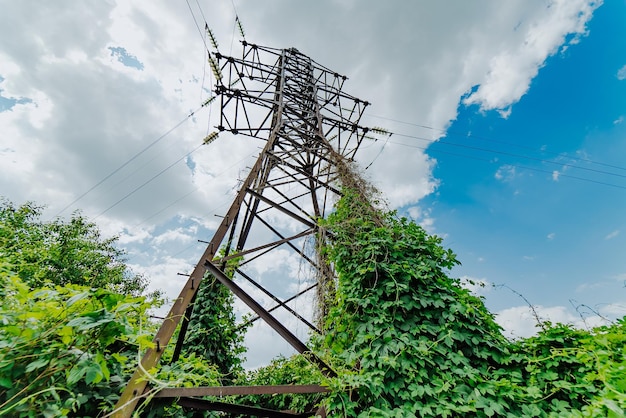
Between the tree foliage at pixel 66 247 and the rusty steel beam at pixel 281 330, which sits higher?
the tree foliage at pixel 66 247

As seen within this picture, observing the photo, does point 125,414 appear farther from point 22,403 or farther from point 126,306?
point 126,306

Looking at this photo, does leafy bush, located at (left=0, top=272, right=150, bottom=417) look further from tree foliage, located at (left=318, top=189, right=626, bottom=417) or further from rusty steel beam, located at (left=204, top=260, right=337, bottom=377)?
tree foliage, located at (left=318, top=189, right=626, bottom=417)

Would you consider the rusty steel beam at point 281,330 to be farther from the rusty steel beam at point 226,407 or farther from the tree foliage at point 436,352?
the rusty steel beam at point 226,407

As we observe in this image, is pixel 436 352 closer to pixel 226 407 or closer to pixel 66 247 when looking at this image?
pixel 226 407

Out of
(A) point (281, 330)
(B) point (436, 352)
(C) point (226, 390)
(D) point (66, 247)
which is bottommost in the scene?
(C) point (226, 390)

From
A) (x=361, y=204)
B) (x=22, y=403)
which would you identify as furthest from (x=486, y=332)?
(x=22, y=403)

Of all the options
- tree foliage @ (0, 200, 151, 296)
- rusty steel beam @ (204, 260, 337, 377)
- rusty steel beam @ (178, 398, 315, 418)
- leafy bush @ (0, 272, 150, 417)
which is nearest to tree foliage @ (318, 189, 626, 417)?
rusty steel beam @ (204, 260, 337, 377)

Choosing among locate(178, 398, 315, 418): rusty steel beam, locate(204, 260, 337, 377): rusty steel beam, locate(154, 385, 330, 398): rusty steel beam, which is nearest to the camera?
locate(154, 385, 330, 398): rusty steel beam

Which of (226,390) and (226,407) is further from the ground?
(226,390)

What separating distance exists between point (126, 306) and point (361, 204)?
3197mm

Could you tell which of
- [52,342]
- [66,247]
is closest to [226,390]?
[52,342]

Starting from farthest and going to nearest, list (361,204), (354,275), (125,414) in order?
(361,204)
(354,275)
(125,414)

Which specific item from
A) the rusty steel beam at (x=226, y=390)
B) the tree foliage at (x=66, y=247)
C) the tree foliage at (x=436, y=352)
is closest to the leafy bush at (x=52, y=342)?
the rusty steel beam at (x=226, y=390)

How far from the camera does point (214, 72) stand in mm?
6090
